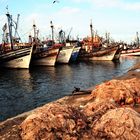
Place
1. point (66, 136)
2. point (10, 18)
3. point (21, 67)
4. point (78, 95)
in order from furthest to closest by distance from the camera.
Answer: point (10, 18), point (21, 67), point (78, 95), point (66, 136)

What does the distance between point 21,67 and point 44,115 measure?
4907cm

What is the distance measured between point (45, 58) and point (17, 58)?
676cm

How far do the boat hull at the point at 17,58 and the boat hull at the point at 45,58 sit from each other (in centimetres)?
452

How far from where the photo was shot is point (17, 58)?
56688 mm

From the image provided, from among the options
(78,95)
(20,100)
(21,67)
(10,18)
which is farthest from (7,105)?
(10,18)

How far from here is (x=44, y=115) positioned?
8438 mm

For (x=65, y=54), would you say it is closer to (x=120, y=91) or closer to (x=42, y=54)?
(x=42, y=54)

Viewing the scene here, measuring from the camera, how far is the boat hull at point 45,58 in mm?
61250

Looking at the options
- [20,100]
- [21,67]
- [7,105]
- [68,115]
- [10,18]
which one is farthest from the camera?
[10,18]

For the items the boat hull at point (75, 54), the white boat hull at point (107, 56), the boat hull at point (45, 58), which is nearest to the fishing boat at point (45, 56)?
the boat hull at point (45, 58)

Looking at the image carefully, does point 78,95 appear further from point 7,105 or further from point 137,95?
point 7,105

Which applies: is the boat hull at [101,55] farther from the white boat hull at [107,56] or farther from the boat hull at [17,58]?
the boat hull at [17,58]

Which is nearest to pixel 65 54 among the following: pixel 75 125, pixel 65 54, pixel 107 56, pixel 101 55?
pixel 65 54

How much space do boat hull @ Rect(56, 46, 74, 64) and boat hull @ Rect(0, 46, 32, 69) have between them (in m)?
9.57
